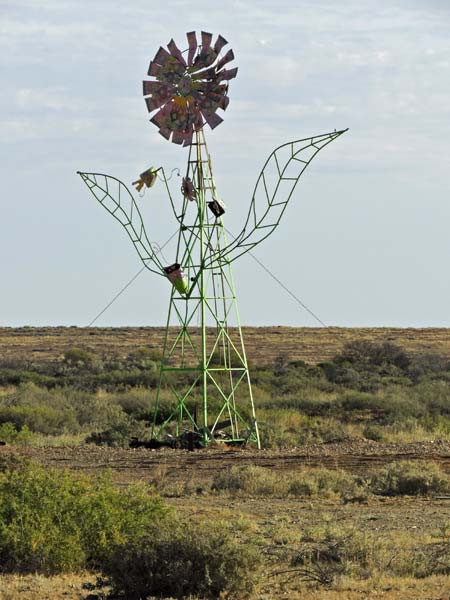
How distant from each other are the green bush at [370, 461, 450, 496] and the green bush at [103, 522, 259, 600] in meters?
8.29

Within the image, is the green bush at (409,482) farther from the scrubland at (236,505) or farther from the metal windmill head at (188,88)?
the metal windmill head at (188,88)

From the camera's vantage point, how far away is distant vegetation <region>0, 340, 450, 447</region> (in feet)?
96.8

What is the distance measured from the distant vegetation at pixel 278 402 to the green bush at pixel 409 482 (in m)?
6.02

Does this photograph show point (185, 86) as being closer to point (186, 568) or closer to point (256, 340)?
point (186, 568)

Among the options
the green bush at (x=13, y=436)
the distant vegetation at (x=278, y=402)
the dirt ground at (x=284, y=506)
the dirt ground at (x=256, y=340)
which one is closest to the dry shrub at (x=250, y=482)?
the dirt ground at (x=284, y=506)

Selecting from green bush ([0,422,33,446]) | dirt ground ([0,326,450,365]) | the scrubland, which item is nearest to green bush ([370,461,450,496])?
the scrubland

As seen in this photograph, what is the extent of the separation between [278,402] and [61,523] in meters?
23.8

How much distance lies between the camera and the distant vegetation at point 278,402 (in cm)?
2950

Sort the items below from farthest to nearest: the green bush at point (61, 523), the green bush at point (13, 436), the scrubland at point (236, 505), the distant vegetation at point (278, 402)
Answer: the distant vegetation at point (278, 402) → the green bush at point (13, 436) → the green bush at point (61, 523) → the scrubland at point (236, 505)

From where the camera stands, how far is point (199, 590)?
12047 millimetres

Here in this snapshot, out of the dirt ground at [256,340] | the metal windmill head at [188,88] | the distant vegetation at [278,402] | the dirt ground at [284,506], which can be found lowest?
the dirt ground at [284,506]

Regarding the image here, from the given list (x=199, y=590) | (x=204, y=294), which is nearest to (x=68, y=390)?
(x=204, y=294)

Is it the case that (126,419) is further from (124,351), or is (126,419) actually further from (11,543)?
(124,351)

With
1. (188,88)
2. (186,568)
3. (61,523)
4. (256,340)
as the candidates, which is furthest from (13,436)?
(256,340)
